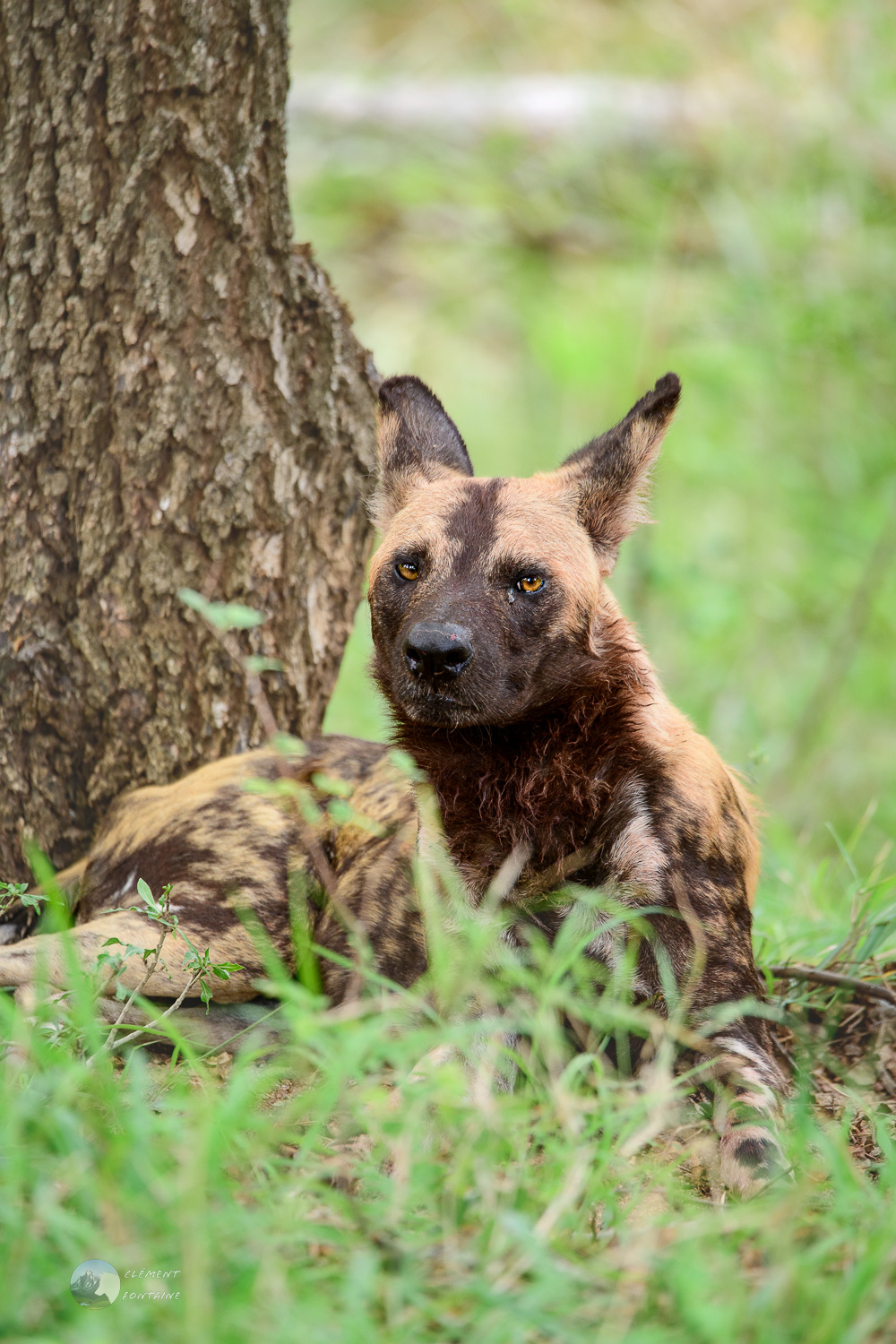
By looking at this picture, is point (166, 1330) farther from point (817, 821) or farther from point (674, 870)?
point (817, 821)

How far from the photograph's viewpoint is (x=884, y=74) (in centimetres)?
803

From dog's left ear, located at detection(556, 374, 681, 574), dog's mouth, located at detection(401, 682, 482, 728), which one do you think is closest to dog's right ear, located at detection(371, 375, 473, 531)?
dog's left ear, located at detection(556, 374, 681, 574)

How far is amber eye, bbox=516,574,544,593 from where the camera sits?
3.30 metres

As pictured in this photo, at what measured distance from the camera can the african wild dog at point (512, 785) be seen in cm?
307

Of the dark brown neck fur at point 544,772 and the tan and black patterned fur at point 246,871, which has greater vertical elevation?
the dark brown neck fur at point 544,772

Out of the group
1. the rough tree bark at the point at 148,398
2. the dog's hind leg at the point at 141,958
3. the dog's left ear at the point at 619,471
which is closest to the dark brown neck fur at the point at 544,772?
the dog's left ear at the point at 619,471

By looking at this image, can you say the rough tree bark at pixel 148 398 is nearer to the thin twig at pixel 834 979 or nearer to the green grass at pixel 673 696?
the green grass at pixel 673 696

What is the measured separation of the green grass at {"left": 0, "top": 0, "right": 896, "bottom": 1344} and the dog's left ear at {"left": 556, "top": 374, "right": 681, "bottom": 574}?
3.22 ft

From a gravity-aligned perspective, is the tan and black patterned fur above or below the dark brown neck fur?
below

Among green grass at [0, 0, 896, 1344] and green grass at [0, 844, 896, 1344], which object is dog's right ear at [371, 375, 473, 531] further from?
green grass at [0, 844, 896, 1344]

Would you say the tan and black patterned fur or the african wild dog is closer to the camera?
the african wild dog

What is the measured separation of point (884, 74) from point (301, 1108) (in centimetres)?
844

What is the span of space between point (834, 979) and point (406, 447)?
2.15m

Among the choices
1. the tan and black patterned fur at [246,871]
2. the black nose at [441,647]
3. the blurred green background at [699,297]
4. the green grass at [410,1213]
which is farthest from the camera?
the blurred green background at [699,297]
